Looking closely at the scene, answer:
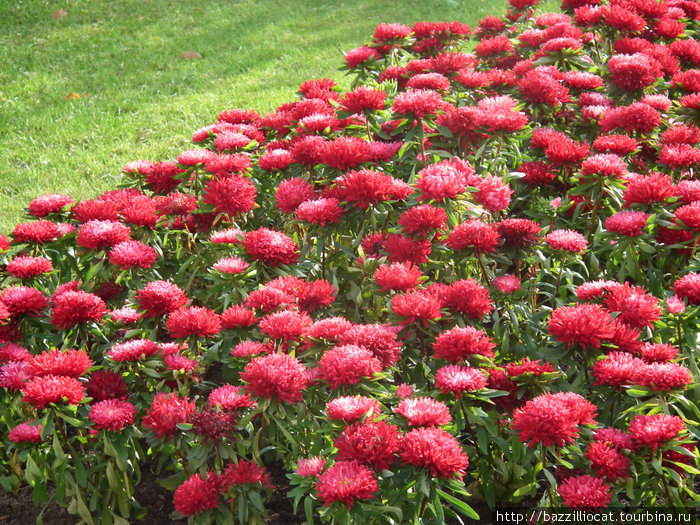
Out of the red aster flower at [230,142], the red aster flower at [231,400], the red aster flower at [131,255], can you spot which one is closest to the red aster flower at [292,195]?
the red aster flower at [131,255]

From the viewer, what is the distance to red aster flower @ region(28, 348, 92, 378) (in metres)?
2.35

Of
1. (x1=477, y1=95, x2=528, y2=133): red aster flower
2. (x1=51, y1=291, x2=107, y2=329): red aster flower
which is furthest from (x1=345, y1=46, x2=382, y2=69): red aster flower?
(x1=51, y1=291, x2=107, y2=329): red aster flower

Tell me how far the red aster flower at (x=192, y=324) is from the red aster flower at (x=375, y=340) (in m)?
0.51

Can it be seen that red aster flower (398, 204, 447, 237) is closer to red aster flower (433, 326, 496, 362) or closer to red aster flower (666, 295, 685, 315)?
red aster flower (433, 326, 496, 362)

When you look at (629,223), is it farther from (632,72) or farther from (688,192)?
(632,72)

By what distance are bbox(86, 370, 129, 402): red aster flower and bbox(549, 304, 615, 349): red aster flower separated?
4.99 ft

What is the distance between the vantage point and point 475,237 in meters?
2.57

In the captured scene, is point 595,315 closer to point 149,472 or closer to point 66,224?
point 149,472

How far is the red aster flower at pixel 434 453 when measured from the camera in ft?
6.09

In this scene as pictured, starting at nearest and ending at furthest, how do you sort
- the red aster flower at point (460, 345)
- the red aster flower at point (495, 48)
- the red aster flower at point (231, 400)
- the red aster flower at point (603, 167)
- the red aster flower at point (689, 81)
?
the red aster flower at point (460, 345), the red aster flower at point (231, 400), the red aster flower at point (603, 167), the red aster flower at point (689, 81), the red aster flower at point (495, 48)

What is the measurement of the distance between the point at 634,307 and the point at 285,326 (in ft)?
3.90

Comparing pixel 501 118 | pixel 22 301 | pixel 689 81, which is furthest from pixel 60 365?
pixel 689 81

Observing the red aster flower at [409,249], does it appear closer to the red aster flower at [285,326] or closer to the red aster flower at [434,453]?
the red aster flower at [285,326]

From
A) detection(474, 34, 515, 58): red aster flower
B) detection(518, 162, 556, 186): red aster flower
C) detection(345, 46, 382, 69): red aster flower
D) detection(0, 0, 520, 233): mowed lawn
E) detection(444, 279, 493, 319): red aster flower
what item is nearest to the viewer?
detection(444, 279, 493, 319): red aster flower
